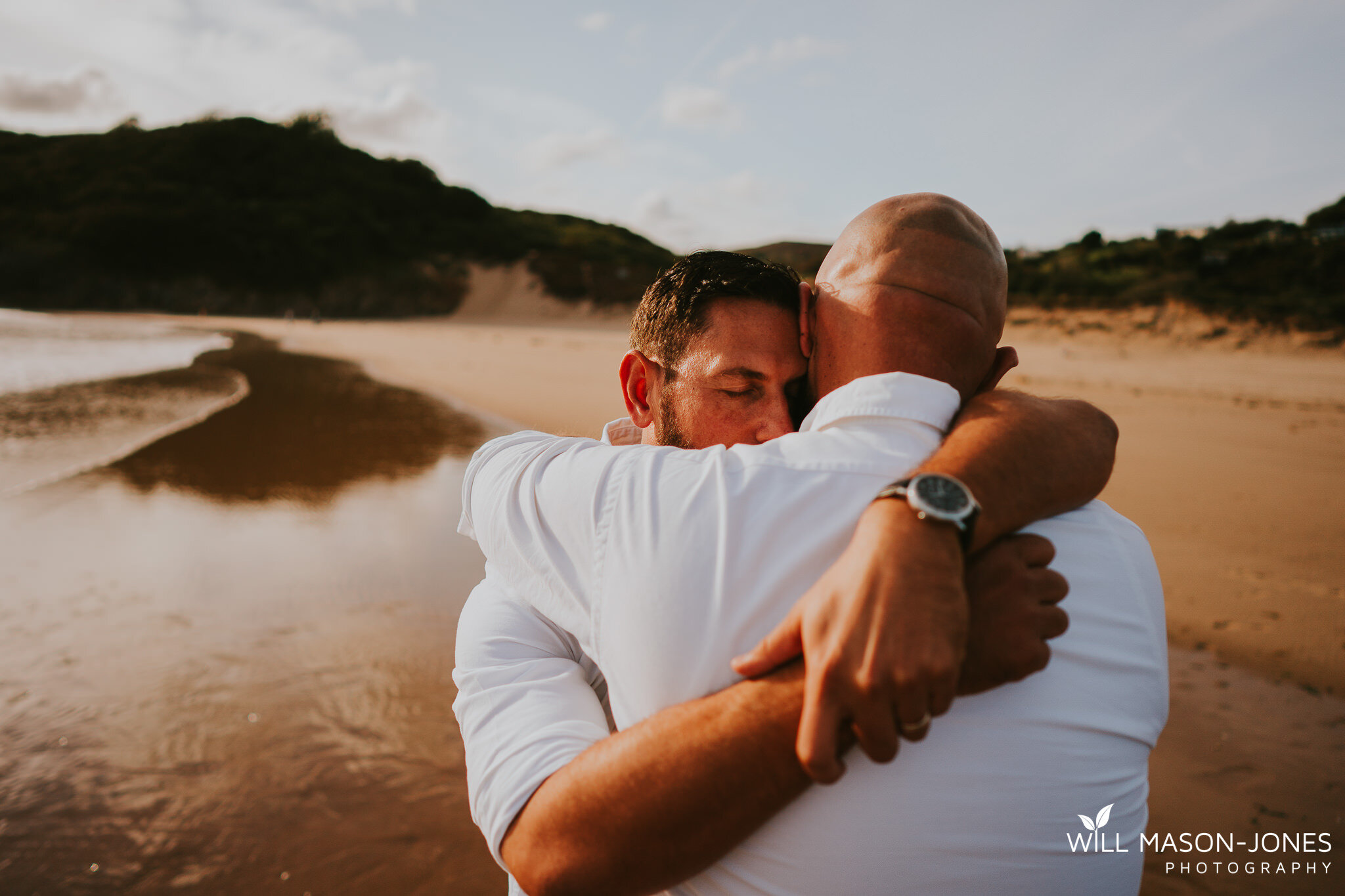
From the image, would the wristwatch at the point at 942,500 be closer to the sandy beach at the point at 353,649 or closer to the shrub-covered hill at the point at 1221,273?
the sandy beach at the point at 353,649

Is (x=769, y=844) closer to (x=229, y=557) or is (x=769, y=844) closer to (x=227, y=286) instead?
(x=229, y=557)

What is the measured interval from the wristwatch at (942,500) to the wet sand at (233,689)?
2.27m

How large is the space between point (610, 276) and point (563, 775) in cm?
5240

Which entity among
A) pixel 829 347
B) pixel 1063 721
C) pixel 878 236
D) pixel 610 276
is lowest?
pixel 1063 721

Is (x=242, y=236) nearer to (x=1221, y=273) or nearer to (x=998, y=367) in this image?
(x=1221, y=273)

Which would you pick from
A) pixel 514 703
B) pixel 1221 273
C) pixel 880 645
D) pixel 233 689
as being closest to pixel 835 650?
pixel 880 645

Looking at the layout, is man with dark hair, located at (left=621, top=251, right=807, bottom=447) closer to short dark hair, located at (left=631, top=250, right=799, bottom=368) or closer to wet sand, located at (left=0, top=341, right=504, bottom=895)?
short dark hair, located at (left=631, top=250, right=799, bottom=368)

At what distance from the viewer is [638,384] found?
1742 mm

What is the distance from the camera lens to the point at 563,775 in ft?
3.07

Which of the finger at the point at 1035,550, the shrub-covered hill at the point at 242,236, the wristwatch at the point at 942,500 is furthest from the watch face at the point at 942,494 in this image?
the shrub-covered hill at the point at 242,236

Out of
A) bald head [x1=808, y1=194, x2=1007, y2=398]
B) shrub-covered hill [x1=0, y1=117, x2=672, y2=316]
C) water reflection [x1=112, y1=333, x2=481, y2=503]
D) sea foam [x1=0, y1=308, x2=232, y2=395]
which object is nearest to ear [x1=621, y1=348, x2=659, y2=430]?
bald head [x1=808, y1=194, x2=1007, y2=398]

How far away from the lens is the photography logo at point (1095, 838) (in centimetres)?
90

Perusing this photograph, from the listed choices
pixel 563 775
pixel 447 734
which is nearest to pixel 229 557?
pixel 447 734

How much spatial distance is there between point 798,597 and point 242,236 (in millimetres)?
59071
